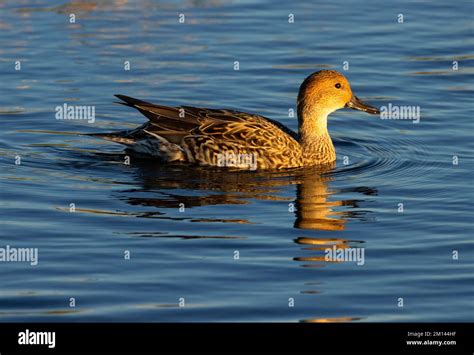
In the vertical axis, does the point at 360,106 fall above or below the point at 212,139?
above

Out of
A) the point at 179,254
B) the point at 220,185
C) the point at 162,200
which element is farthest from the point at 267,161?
the point at 179,254

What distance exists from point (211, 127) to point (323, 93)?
1.34 m

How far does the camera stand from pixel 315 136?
1462 centimetres

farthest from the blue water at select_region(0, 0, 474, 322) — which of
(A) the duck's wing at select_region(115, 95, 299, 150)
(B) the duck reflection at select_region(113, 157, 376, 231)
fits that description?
(A) the duck's wing at select_region(115, 95, 299, 150)

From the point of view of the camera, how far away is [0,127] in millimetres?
15352

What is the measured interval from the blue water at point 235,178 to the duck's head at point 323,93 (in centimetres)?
61

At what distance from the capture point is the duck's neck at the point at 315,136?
47.3 ft

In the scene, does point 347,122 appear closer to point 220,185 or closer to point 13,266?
point 220,185

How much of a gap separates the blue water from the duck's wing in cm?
37

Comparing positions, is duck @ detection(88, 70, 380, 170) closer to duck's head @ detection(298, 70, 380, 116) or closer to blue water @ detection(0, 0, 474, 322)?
duck's head @ detection(298, 70, 380, 116)

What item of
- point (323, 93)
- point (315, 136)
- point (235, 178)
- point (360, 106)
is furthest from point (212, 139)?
point (360, 106)

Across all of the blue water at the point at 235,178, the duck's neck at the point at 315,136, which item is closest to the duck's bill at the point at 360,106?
the duck's neck at the point at 315,136

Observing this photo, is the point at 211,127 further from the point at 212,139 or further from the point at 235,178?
the point at 235,178

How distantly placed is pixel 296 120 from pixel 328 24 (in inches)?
147
